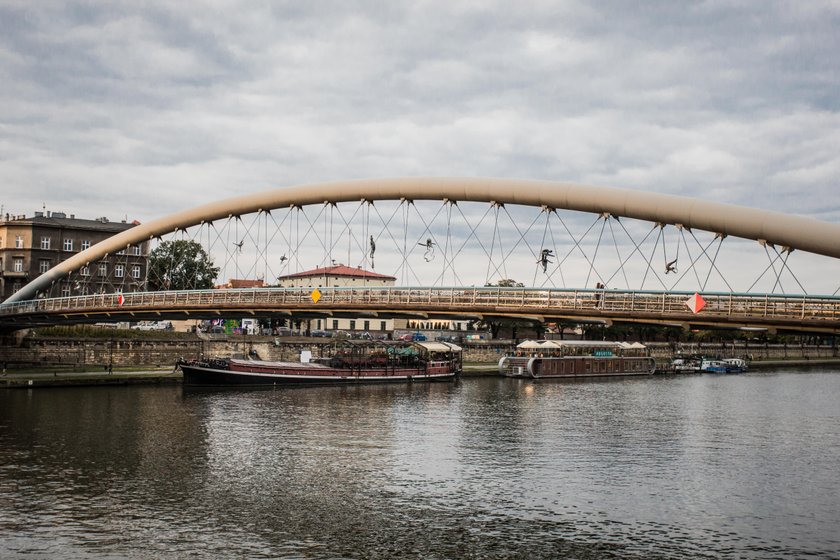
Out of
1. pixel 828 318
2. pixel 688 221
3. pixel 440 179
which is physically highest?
pixel 440 179

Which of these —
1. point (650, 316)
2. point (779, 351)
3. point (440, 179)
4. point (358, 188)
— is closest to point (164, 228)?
point (358, 188)

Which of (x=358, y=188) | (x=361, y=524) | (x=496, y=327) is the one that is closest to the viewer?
(x=361, y=524)

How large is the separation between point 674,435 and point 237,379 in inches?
1517

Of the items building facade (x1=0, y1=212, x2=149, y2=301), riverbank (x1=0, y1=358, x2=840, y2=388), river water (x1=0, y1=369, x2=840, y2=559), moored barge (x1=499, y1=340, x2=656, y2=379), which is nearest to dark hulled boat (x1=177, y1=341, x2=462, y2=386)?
riverbank (x1=0, y1=358, x2=840, y2=388)

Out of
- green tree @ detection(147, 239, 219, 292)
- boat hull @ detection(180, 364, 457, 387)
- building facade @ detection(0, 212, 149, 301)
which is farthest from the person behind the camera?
green tree @ detection(147, 239, 219, 292)

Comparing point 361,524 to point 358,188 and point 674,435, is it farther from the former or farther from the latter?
point 358,188

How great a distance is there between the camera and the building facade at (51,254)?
111 m

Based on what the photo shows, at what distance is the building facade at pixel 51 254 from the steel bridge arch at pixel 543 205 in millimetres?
35439

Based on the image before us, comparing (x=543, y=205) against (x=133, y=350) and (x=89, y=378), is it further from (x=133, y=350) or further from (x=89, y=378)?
(x=133, y=350)

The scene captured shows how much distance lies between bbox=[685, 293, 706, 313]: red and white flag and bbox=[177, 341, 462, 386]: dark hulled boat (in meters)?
45.8

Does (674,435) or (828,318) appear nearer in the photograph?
(828,318)

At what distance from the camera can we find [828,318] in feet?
99.9

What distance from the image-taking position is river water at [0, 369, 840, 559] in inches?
974

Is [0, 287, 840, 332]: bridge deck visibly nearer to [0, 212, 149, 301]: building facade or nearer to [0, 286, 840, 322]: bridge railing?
[0, 286, 840, 322]: bridge railing
